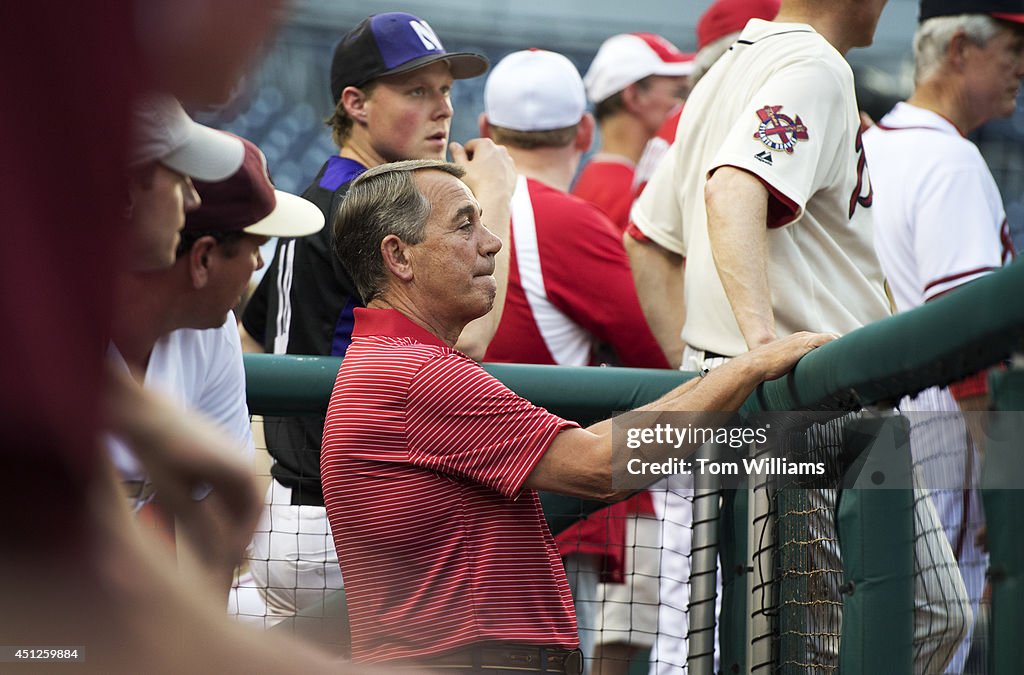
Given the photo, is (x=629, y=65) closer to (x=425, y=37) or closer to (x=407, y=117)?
(x=425, y=37)

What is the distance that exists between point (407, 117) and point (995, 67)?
1747 mm

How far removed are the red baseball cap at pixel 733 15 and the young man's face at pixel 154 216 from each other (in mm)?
3571

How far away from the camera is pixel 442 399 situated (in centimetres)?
236

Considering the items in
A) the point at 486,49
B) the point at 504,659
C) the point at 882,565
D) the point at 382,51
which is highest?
the point at 486,49

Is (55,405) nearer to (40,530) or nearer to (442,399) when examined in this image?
(40,530)

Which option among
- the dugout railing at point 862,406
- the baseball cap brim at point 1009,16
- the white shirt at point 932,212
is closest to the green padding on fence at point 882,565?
the dugout railing at point 862,406

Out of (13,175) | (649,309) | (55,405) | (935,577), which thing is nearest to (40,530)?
(55,405)

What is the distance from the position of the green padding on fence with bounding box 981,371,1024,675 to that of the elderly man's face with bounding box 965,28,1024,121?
2.59m

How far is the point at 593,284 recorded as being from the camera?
350 cm

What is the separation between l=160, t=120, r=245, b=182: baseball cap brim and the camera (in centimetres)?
78

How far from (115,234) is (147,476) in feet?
0.72

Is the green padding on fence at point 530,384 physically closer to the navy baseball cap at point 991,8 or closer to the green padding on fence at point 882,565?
the green padding on fence at point 882,565

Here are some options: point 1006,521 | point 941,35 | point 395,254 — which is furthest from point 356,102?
point 1006,521

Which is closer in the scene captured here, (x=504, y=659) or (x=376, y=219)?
(x=504, y=659)
